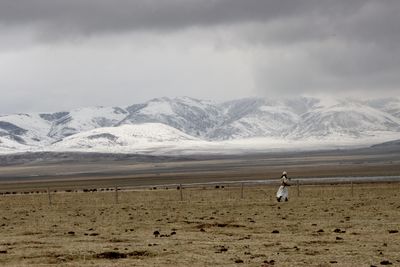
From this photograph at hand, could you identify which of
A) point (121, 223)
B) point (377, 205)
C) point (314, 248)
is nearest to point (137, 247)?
point (314, 248)

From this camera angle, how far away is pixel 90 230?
3353 centimetres

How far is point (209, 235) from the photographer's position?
3030 centimetres

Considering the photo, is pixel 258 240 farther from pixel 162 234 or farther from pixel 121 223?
pixel 121 223

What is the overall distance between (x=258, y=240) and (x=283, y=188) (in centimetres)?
2311

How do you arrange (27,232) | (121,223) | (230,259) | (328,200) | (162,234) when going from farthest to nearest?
(328,200), (121,223), (27,232), (162,234), (230,259)

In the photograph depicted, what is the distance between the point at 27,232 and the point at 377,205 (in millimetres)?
21839

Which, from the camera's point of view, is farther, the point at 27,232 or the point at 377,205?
the point at 377,205

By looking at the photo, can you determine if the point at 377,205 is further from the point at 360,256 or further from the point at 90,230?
the point at 360,256

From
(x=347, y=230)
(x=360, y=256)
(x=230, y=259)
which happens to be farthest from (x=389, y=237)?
(x=230, y=259)

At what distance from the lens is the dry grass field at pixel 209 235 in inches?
906

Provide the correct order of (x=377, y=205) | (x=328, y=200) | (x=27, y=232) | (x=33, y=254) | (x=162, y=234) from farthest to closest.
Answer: (x=328, y=200), (x=377, y=205), (x=27, y=232), (x=162, y=234), (x=33, y=254)

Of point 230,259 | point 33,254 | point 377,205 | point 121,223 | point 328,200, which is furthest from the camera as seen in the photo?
point 328,200

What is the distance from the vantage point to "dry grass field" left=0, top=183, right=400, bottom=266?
75.5 ft

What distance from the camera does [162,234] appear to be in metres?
Answer: 30.8
